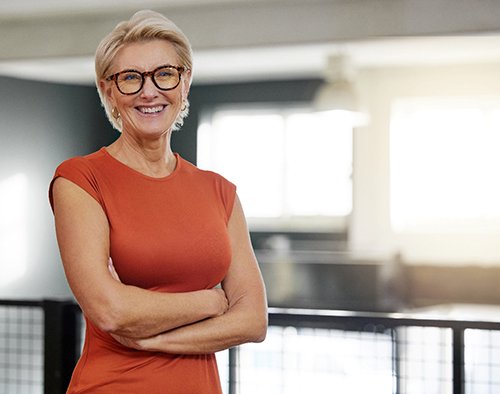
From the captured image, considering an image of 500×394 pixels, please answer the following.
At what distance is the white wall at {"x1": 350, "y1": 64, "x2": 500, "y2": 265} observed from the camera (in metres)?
9.17

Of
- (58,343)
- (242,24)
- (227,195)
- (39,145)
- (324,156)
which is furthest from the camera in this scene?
(324,156)

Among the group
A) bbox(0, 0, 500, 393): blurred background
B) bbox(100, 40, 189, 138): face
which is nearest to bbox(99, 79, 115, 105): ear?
bbox(100, 40, 189, 138): face

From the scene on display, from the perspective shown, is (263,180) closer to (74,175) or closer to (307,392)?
(307,392)

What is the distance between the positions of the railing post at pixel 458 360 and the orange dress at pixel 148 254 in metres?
1.30

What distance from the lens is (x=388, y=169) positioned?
9586 millimetres

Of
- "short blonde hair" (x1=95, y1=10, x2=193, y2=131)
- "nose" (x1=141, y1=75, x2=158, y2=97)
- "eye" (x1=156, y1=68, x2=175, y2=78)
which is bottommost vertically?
"nose" (x1=141, y1=75, x2=158, y2=97)

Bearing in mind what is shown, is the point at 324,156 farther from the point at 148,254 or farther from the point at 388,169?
the point at 148,254

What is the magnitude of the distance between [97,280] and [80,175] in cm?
19

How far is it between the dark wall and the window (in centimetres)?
143

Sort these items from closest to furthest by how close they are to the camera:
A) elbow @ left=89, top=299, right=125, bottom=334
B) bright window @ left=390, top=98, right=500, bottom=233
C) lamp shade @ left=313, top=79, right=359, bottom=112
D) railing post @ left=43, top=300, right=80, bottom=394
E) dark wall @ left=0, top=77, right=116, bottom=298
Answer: elbow @ left=89, top=299, right=125, bottom=334, railing post @ left=43, top=300, right=80, bottom=394, lamp shade @ left=313, top=79, right=359, bottom=112, dark wall @ left=0, top=77, right=116, bottom=298, bright window @ left=390, top=98, right=500, bottom=233

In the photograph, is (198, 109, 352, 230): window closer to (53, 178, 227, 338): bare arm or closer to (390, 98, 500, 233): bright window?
(390, 98, 500, 233): bright window

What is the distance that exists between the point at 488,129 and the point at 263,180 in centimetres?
250

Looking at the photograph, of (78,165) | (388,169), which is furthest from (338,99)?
(78,165)

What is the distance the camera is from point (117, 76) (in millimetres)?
1643
